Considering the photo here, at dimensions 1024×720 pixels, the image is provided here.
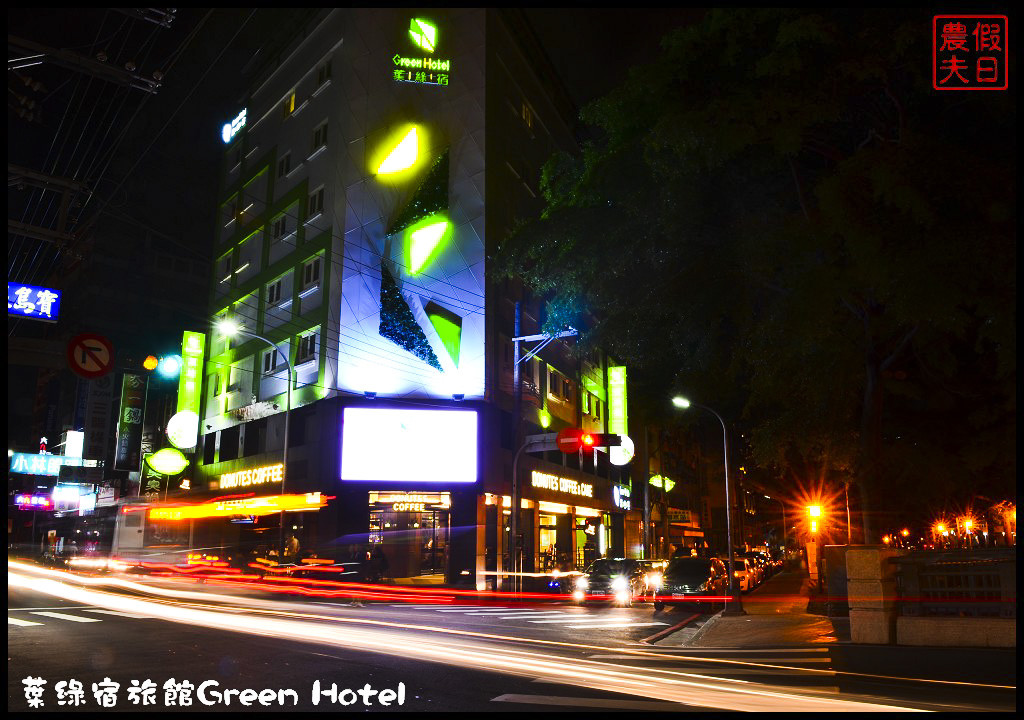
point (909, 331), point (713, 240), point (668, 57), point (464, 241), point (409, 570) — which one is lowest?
point (409, 570)

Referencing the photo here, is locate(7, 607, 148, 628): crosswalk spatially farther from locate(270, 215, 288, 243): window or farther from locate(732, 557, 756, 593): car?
locate(270, 215, 288, 243): window

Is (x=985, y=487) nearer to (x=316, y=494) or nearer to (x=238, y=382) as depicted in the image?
(x=316, y=494)

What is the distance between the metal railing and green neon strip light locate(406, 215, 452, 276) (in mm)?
26569

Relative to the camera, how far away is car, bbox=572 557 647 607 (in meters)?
27.8

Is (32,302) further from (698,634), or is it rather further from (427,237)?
(427,237)

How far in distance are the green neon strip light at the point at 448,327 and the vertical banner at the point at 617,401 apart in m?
16.6

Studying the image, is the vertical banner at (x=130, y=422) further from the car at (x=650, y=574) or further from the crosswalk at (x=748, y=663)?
the crosswalk at (x=748, y=663)

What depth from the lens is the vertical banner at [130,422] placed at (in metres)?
51.3

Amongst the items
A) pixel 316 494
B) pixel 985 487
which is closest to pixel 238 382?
pixel 316 494

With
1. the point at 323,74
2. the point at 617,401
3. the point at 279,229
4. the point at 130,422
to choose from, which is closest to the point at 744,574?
the point at 617,401

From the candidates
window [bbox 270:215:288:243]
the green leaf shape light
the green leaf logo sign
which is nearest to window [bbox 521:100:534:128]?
the green leaf logo sign

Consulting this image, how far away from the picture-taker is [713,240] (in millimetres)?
16156

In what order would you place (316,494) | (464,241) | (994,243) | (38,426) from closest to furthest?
(994,243) → (316,494) → (464,241) → (38,426)

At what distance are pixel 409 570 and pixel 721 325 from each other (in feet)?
79.5
